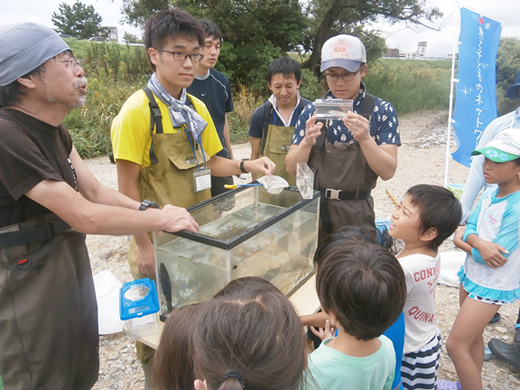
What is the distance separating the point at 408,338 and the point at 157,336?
114cm

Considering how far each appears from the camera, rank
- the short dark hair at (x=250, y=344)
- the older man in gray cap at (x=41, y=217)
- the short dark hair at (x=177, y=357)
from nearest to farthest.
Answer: the short dark hair at (x=250, y=344) < the short dark hair at (x=177, y=357) < the older man in gray cap at (x=41, y=217)

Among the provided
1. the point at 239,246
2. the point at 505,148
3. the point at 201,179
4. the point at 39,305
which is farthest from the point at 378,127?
the point at 39,305

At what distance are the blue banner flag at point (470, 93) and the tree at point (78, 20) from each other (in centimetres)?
4273

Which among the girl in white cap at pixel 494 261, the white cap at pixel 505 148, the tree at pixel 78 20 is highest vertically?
the tree at pixel 78 20

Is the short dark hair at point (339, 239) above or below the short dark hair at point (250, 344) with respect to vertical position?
below

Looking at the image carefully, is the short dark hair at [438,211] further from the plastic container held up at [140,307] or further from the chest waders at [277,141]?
the chest waders at [277,141]

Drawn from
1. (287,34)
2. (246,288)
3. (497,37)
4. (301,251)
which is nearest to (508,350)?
(301,251)

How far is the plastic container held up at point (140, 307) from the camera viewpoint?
1502 millimetres

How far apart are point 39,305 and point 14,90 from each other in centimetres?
85

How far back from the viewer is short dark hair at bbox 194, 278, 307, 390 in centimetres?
83

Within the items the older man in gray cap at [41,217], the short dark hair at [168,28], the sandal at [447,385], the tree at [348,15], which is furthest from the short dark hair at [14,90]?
the tree at [348,15]

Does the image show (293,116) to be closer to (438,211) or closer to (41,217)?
(438,211)

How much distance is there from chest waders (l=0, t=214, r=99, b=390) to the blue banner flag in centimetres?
482

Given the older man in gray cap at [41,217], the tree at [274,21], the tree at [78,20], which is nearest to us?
the older man in gray cap at [41,217]
